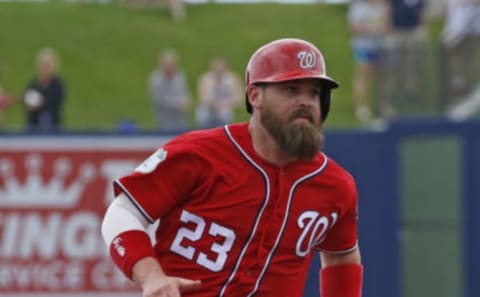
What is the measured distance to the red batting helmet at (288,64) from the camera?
5.64 meters

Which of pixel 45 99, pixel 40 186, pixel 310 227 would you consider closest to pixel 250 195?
pixel 310 227

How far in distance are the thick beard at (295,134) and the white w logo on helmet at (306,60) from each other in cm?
18

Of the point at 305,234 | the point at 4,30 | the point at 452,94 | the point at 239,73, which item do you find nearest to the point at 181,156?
the point at 305,234

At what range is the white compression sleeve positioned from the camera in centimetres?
559

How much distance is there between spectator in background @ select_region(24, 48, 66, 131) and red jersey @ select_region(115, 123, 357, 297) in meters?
8.56

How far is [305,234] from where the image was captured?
5.88 metres

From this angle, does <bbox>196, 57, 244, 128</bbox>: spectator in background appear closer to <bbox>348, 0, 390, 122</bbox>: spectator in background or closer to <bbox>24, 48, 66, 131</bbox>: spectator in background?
<bbox>348, 0, 390, 122</bbox>: spectator in background

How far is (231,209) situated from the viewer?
577 cm

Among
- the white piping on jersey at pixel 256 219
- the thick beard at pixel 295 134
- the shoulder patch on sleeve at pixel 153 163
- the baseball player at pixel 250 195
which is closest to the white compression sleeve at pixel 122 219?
the baseball player at pixel 250 195

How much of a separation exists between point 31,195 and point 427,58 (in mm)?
4883

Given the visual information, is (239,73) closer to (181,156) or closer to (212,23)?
(212,23)

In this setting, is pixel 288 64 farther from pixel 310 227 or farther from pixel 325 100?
pixel 310 227

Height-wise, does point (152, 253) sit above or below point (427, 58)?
above

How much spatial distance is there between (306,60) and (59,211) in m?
6.09
